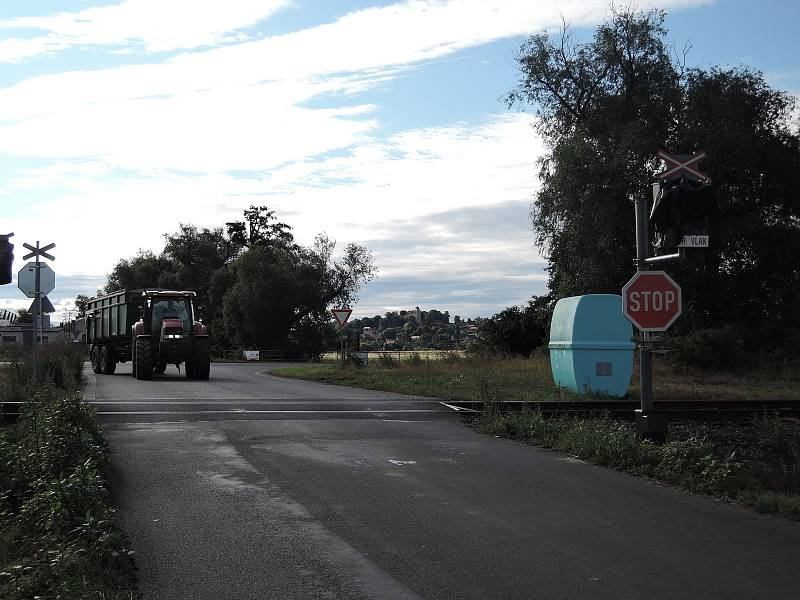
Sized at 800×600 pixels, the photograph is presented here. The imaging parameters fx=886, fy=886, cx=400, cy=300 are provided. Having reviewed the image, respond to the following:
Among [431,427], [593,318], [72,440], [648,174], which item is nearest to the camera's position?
[72,440]

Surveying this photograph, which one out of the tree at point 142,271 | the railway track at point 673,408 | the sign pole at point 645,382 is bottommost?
the railway track at point 673,408

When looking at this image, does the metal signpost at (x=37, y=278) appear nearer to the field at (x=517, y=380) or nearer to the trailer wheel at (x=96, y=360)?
the field at (x=517, y=380)

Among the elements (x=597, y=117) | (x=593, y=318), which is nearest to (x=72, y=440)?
(x=593, y=318)

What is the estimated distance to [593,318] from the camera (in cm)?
2023

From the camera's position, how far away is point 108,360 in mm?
35812

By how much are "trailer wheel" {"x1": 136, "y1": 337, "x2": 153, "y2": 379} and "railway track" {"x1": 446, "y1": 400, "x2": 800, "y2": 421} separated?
571 inches

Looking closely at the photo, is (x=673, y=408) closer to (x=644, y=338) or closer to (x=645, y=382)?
(x=645, y=382)

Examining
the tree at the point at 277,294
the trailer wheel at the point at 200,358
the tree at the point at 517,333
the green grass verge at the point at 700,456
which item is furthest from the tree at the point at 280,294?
the green grass verge at the point at 700,456

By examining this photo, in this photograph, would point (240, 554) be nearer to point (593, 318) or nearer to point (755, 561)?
point (755, 561)

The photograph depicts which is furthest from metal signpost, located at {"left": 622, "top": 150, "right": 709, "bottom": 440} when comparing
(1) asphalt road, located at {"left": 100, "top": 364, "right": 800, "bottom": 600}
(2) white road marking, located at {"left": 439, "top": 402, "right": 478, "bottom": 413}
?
(2) white road marking, located at {"left": 439, "top": 402, "right": 478, "bottom": 413}

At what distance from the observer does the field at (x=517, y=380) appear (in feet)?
69.9

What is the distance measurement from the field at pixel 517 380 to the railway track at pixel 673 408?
50 centimetres

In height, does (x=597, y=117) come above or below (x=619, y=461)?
above

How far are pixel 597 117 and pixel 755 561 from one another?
35.8 m
